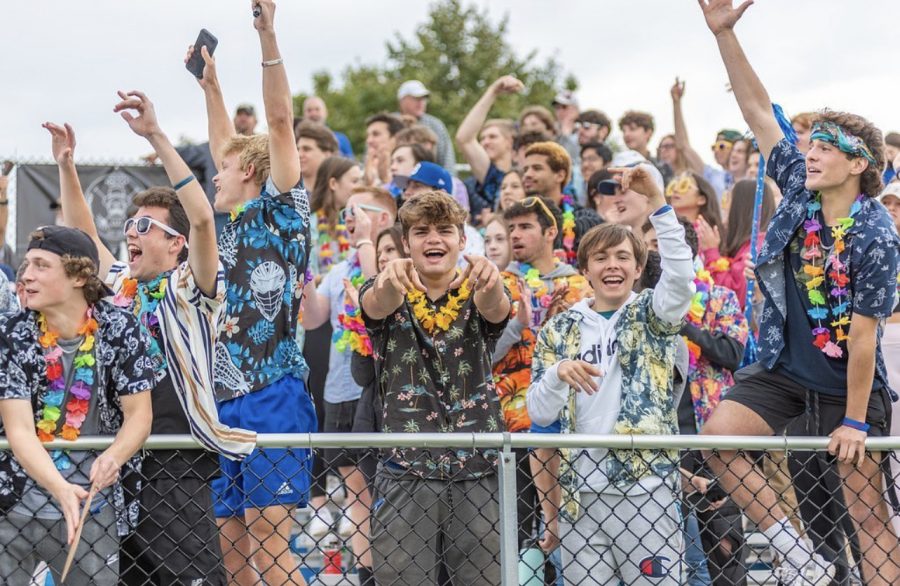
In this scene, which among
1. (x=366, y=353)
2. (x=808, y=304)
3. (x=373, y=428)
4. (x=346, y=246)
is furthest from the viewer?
(x=346, y=246)

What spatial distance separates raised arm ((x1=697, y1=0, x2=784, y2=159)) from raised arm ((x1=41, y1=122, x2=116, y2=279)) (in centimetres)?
280

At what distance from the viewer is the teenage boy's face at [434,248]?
4.48 metres

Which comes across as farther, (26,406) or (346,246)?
(346,246)

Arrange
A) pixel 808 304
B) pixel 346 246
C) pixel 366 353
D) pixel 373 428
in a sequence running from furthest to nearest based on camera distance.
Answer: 1. pixel 346 246
2. pixel 373 428
3. pixel 366 353
4. pixel 808 304

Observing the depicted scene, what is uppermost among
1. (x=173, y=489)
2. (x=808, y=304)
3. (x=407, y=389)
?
(x=808, y=304)

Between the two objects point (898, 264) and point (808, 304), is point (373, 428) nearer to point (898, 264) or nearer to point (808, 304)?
point (808, 304)

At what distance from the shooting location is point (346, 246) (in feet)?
24.2

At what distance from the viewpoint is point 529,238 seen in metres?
5.95

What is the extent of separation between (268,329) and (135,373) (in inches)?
25.1

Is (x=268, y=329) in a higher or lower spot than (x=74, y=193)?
lower

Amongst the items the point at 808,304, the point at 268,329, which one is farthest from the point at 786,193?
the point at 268,329

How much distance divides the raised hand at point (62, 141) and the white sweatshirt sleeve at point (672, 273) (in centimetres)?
252

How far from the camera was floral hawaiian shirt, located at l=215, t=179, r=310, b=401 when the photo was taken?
171 inches

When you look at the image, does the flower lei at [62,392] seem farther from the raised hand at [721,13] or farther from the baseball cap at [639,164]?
the raised hand at [721,13]
